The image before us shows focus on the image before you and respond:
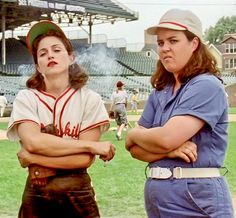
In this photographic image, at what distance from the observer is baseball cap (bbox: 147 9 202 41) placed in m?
2.77

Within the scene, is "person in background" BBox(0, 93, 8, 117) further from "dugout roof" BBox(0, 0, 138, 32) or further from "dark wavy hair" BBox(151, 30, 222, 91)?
"dark wavy hair" BBox(151, 30, 222, 91)

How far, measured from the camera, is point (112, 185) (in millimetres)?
7977

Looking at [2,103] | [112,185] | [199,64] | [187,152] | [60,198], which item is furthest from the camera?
[2,103]

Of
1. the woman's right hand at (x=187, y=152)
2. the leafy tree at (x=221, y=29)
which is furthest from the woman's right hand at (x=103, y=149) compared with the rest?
the leafy tree at (x=221, y=29)

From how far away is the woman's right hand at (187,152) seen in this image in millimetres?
2617

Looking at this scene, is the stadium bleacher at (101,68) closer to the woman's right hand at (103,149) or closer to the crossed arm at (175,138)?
the woman's right hand at (103,149)

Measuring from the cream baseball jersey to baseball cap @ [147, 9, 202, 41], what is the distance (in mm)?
560

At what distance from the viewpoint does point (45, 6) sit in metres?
37.6

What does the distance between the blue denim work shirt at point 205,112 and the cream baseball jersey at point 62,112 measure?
1.42 feet

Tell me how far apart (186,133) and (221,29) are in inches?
4315

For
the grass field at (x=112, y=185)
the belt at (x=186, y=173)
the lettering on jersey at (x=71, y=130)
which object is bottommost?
the grass field at (x=112, y=185)

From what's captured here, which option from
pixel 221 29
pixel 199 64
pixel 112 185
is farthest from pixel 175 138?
pixel 221 29

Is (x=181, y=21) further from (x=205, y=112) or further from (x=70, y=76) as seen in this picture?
(x=70, y=76)

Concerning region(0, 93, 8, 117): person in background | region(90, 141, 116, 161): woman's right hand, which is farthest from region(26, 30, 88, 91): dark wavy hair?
region(0, 93, 8, 117): person in background
